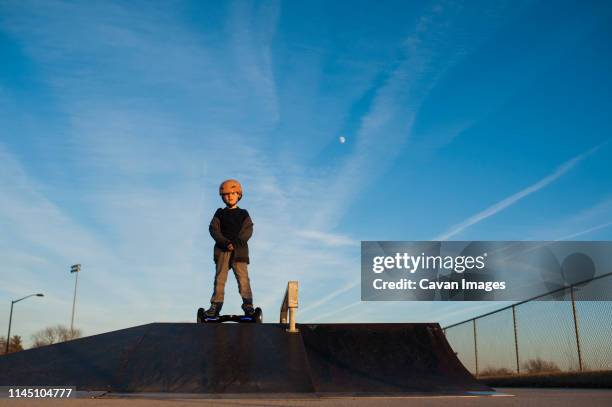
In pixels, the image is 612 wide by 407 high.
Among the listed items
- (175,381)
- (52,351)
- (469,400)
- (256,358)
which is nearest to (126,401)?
(175,381)

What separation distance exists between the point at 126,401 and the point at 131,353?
1.51 meters

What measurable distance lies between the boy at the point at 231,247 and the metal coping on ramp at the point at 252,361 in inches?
58.9

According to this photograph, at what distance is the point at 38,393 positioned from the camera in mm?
6465

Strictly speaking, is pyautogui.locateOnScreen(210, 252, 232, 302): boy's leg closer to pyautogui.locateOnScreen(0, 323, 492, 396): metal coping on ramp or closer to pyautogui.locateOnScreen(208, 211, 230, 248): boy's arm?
pyautogui.locateOnScreen(208, 211, 230, 248): boy's arm

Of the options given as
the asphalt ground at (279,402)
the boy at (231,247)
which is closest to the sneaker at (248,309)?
the boy at (231,247)

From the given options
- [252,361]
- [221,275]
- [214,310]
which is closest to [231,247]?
[221,275]

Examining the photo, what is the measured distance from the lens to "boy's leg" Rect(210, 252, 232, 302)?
976 cm

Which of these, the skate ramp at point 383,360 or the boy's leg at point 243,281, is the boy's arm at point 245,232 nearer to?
the boy's leg at point 243,281

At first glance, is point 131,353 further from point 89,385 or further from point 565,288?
point 565,288

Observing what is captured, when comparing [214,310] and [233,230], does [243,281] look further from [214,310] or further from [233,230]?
[233,230]

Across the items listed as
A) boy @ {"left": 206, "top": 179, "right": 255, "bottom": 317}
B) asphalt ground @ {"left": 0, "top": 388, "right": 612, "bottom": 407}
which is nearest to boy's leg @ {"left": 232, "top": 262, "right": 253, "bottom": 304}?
boy @ {"left": 206, "top": 179, "right": 255, "bottom": 317}

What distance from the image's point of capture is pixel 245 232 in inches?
397

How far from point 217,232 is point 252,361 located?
3578 mm

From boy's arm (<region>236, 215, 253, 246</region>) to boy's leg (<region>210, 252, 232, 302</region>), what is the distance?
0.96ft
